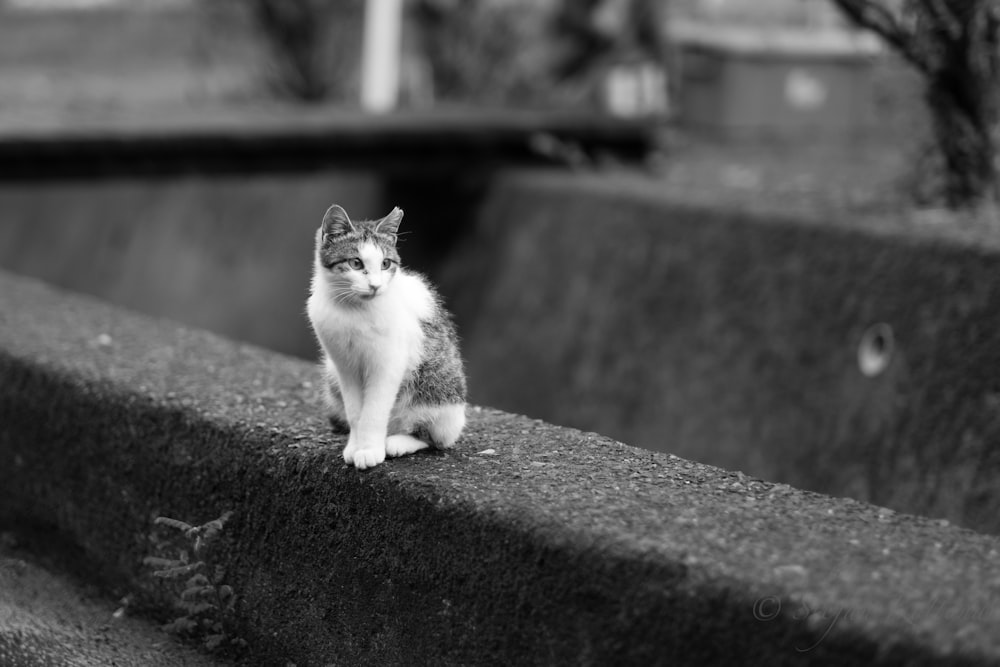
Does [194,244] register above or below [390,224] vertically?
below

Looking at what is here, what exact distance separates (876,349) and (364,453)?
3478mm

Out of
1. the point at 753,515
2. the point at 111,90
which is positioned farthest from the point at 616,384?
the point at 111,90

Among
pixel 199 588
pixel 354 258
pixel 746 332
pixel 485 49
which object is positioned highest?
pixel 354 258

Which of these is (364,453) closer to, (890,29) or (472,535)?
(472,535)

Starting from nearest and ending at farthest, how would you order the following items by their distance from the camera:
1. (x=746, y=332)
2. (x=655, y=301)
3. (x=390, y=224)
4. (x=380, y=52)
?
(x=390, y=224), (x=746, y=332), (x=655, y=301), (x=380, y=52)

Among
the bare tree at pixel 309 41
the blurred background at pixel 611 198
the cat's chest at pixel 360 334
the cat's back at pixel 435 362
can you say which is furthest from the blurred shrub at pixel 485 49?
the cat's chest at pixel 360 334

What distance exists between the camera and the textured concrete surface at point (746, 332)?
5129mm

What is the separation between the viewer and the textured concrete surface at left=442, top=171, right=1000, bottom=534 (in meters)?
5.13

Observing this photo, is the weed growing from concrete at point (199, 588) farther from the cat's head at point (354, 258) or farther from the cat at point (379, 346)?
the cat's head at point (354, 258)

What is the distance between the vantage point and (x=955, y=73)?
6230 mm


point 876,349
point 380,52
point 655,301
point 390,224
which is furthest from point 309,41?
point 390,224

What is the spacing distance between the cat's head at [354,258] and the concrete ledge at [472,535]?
42cm

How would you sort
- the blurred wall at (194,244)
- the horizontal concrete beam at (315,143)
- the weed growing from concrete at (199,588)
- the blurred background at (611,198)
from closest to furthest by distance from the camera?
the weed growing from concrete at (199,588) → the blurred background at (611,198) → the horizontal concrete beam at (315,143) → the blurred wall at (194,244)

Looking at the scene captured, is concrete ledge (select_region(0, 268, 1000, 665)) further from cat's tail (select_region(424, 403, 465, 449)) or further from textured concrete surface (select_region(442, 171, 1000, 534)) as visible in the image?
textured concrete surface (select_region(442, 171, 1000, 534))
